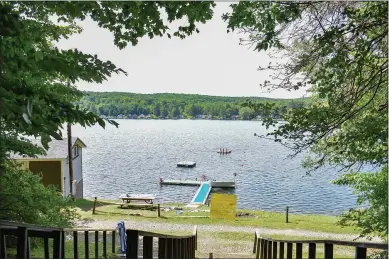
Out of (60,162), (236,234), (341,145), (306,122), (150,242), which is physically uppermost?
(306,122)

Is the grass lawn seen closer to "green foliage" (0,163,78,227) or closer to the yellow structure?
the yellow structure

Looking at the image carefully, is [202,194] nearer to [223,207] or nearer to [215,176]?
[215,176]

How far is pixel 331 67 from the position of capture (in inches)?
113

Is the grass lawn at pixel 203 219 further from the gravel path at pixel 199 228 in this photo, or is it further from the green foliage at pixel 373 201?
the green foliage at pixel 373 201

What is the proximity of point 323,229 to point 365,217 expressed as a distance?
687 centimetres

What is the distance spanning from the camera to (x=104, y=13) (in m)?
1.75

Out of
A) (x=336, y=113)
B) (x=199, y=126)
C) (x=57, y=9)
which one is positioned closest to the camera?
(x=57, y=9)

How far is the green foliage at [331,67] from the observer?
245 centimetres

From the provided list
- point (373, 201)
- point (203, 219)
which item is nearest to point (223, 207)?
point (203, 219)

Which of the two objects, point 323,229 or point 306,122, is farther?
point 323,229

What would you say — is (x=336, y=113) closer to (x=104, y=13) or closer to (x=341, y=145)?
(x=341, y=145)

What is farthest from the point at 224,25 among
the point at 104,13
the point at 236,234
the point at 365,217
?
the point at 236,234

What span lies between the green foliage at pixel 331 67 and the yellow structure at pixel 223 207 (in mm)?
7793

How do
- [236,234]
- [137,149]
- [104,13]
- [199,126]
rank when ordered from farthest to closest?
[199,126] < [137,149] < [236,234] < [104,13]
